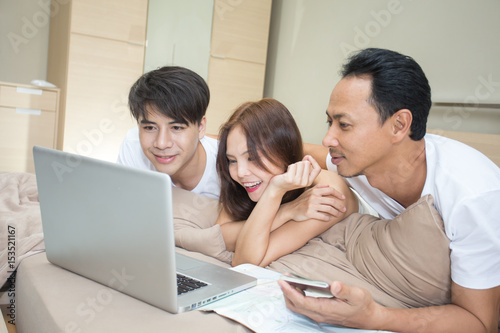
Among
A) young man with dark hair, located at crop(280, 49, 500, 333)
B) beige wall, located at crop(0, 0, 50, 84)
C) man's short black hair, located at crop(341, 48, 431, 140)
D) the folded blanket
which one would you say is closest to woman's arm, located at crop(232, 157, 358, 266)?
young man with dark hair, located at crop(280, 49, 500, 333)

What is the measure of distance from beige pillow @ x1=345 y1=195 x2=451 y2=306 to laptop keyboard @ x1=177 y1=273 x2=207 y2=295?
0.44 meters

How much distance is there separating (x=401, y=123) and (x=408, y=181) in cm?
17

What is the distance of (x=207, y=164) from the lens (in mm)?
1894

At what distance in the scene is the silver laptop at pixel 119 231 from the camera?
76 centimetres

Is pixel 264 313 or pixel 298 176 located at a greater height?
pixel 298 176

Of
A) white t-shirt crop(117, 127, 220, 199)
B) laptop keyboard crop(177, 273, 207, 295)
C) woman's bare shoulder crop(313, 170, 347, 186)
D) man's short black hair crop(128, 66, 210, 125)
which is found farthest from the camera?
white t-shirt crop(117, 127, 220, 199)

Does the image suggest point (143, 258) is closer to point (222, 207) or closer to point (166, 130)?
point (222, 207)

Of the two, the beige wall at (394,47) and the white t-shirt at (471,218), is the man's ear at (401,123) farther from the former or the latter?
the beige wall at (394,47)

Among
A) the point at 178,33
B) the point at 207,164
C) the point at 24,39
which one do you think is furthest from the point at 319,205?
the point at 24,39

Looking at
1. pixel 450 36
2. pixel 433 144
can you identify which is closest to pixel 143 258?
pixel 433 144

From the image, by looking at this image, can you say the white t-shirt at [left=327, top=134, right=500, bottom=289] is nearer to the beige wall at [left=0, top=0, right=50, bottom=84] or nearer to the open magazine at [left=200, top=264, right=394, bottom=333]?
the open magazine at [left=200, top=264, right=394, bottom=333]

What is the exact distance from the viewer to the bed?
0.80 meters

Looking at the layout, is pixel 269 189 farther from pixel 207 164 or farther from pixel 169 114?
pixel 207 164

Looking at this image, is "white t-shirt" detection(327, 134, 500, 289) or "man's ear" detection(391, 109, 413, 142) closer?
"white t-shirt" detection(327, 134, 500, 289)
